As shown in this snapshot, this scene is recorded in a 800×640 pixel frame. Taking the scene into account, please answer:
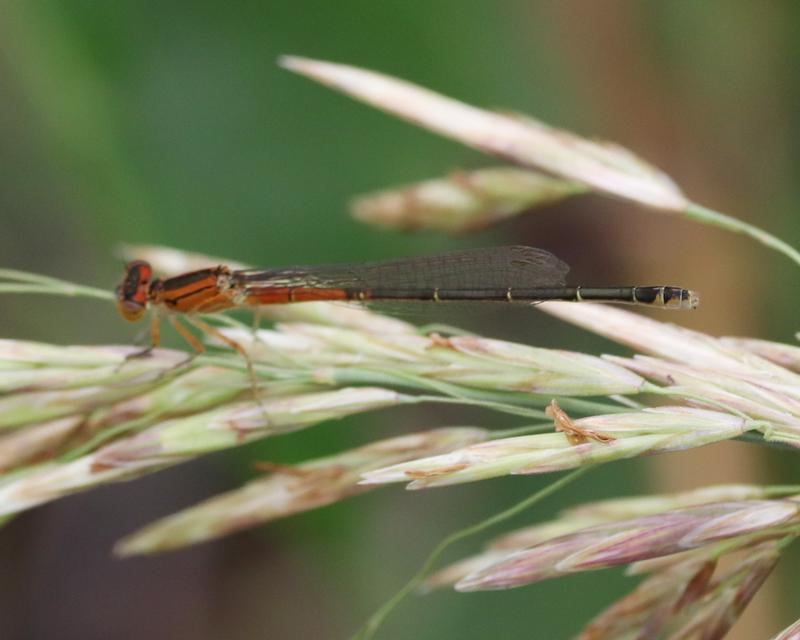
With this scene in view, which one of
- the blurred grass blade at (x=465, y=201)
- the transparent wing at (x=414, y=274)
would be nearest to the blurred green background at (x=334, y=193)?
the transparent wing at (x=414, y=274)

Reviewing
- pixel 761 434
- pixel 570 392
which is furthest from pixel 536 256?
pixel 761 434

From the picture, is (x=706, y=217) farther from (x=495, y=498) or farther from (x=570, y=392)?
(x=495, y=498)

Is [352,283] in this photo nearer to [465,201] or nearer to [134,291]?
[465,201]

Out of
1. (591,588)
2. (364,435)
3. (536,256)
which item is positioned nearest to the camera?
(536,256)

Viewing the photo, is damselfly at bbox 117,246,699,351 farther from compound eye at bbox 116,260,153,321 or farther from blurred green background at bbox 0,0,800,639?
blurred green background at bbox 0,0,800,639

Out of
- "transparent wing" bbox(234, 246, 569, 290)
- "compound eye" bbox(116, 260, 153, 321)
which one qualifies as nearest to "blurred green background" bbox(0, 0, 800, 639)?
"compound eye" bbox(116, 260, 153, 321)

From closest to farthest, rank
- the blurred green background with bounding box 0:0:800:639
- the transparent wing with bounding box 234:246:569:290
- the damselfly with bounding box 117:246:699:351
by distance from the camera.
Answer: the damselfly with bounding box 117:246:699:351, the transparent wing with bounding box 234:246:569:290, the blurred green background with bounding box 0:0:800:639

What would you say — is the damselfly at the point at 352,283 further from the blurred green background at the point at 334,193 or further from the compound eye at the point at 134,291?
the blurred green background at the point at 334,193
